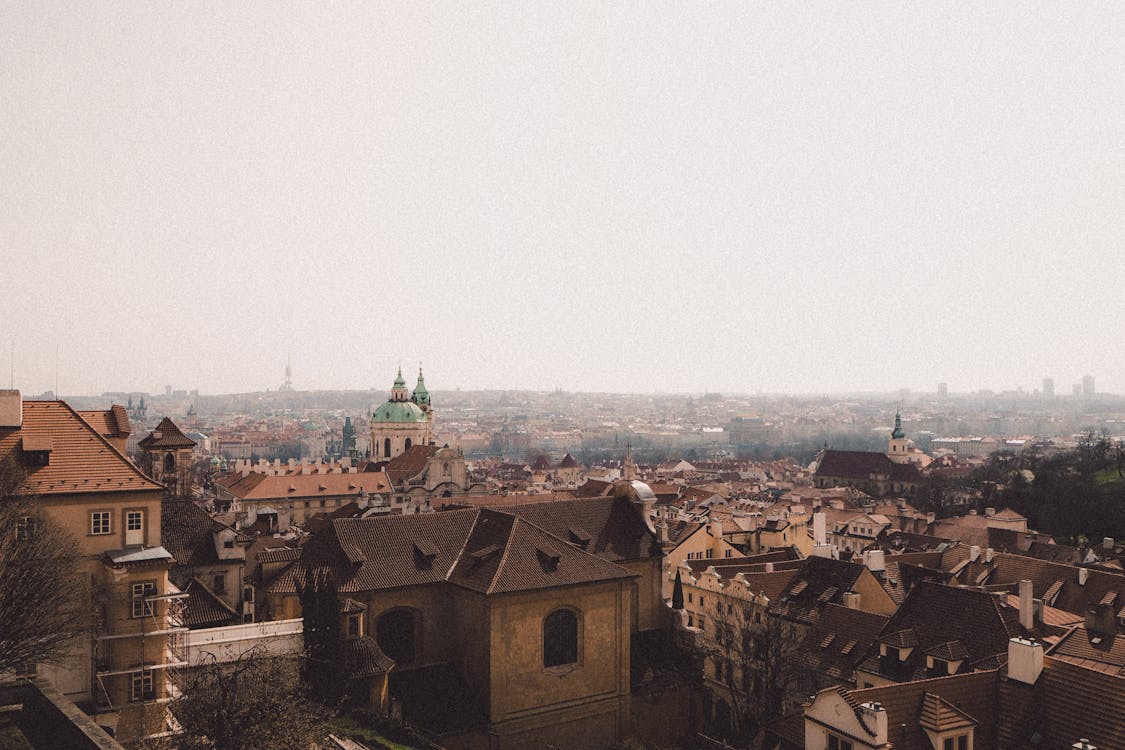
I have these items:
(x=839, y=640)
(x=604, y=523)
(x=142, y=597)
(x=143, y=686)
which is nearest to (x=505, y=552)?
(x=604, y=523)

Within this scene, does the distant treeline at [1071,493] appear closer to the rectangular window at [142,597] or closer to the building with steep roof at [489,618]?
the building with steep roof at [489,618]

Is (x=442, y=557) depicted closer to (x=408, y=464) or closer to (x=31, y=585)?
(x=31, y=585)

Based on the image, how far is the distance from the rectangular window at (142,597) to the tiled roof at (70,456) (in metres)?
3.06

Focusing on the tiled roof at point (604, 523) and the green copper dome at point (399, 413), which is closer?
the tiled roof at point (604, 523)

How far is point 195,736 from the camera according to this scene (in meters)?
21.4

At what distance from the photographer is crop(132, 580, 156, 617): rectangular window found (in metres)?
29.2

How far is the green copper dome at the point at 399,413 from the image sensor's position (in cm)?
14675

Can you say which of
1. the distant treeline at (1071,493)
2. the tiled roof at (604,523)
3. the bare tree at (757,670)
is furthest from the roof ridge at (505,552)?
the distant treeline at (1071,493)

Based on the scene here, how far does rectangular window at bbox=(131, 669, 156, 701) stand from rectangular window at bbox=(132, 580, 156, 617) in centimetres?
180

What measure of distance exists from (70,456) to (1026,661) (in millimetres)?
29512

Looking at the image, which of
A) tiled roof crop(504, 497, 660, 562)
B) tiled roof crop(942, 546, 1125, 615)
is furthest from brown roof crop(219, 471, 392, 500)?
tiled roof crop(942, 546, 1125, 615)

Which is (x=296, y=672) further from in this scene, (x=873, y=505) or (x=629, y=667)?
(x=873, y=505)

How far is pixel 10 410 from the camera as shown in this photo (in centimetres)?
2955

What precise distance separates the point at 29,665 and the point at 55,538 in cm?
383
